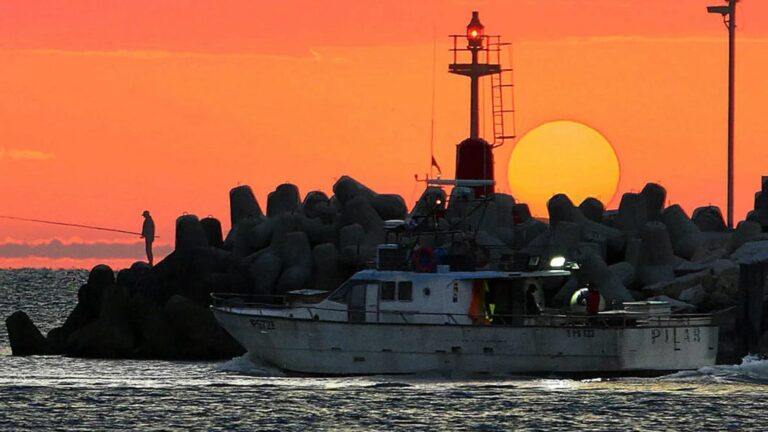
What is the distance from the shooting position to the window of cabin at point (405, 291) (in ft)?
159

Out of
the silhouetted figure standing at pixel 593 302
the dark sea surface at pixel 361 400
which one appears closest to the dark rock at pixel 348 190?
the dark sea surface at pixel 361 400

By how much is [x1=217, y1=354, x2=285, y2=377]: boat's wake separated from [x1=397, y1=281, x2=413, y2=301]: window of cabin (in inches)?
140

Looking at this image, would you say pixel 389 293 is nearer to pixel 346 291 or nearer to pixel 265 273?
pixel 346 291

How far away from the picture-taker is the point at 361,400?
46.0 metres

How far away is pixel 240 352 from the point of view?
55.5 meters

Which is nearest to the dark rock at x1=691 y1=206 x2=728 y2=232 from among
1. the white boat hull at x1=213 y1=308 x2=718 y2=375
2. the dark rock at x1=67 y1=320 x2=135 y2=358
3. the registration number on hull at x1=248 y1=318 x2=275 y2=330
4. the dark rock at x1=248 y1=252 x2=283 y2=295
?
the dark rock at x1=248 y1=252 x2=283 y2=295

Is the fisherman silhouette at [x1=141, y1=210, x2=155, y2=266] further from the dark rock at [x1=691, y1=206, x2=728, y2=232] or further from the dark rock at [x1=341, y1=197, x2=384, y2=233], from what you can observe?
the dark rock at [x1=691, y1=206, x2=728, y2=232]

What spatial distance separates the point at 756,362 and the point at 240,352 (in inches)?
550

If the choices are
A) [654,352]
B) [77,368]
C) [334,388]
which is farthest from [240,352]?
[654,352]

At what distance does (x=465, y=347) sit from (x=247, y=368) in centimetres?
601

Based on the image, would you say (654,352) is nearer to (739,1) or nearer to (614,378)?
(614,378)

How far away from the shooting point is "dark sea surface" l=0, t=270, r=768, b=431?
42.8m

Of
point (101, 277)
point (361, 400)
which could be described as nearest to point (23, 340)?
point (101, 277)

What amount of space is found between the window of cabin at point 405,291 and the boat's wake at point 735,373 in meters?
6.60
